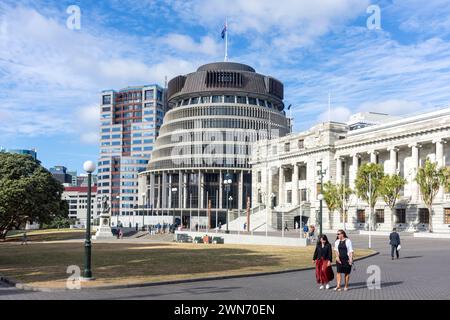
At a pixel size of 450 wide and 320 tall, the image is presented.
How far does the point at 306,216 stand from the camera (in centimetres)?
9425

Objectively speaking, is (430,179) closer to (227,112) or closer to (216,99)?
(227,112)

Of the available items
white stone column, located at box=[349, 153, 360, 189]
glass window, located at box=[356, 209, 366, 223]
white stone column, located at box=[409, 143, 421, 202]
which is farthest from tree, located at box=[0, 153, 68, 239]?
white stone column, located at box=[409, 143, 421, 202]

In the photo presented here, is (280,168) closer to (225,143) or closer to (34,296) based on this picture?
(225,143)

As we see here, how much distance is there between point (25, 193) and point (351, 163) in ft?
179

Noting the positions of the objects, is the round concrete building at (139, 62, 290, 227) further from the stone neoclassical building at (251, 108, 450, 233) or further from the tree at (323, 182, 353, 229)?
the tree at (323, 182, 353, 229)

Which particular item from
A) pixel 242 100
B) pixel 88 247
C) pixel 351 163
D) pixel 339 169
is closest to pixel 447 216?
pixel 351 163

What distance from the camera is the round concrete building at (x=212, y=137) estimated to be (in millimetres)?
135250

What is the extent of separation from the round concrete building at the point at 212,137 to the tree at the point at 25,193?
61.2 m

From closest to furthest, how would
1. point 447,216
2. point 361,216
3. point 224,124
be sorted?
point 447,216
point 361,216
point 224,124

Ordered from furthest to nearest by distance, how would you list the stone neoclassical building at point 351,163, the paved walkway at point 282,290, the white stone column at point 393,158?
1. the white stone column at point 393,158
2. the stone neoclassical building at point 351,163
3. the paved walkway at point 282,290

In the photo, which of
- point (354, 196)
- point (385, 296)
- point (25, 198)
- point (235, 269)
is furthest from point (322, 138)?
point (385, 296)

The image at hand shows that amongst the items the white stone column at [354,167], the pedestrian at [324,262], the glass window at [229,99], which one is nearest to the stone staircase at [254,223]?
the white stone column at [354,167]

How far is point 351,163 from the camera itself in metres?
91.1

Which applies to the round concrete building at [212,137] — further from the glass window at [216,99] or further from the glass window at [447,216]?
the glass window at [447,216]
